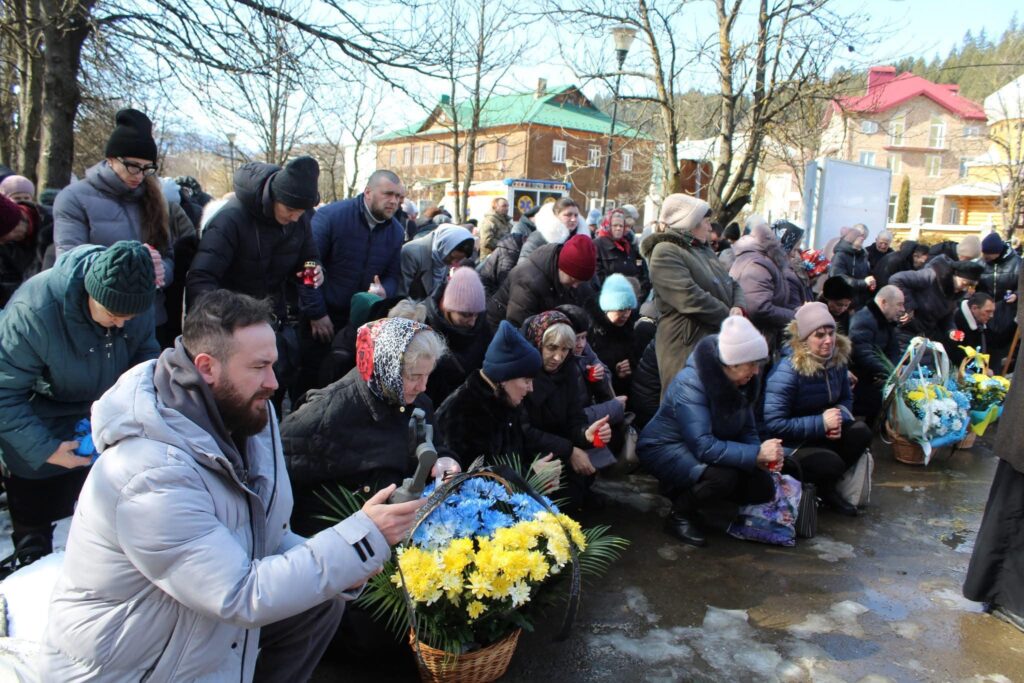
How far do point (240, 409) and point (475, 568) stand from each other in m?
1.00

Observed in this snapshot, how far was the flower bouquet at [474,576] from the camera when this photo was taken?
2.45 metres

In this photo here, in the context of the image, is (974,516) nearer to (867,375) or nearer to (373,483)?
(867,375)

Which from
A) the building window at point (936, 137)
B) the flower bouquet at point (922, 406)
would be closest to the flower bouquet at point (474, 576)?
the flower bouquet at point (922, 406)

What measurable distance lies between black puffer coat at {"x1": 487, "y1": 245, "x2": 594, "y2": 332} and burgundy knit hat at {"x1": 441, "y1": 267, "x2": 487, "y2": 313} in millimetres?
729

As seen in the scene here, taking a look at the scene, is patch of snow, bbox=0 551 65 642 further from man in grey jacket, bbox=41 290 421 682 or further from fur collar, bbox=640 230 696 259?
fur collar, bbox=640 230 696 259

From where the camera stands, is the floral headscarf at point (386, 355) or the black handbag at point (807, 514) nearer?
the floral headscarf at point (386, 355)

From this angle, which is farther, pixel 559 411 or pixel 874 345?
pixel 874 345

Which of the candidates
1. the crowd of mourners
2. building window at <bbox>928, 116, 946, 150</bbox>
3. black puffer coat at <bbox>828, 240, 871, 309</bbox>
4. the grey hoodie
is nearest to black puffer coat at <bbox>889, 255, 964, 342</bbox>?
the crowd of mourners

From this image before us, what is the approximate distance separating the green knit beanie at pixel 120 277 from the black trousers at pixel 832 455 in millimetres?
3869

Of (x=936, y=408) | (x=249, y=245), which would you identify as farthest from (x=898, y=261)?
(x=249, y=245)

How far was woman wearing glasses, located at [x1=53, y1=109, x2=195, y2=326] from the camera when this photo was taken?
376 centimetres

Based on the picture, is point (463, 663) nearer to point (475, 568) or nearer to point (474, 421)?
point (475, 568)

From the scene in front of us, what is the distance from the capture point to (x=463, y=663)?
8.44ft

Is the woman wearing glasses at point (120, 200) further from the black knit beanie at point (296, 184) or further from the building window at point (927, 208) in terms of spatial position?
the building window at point (927, 208)
